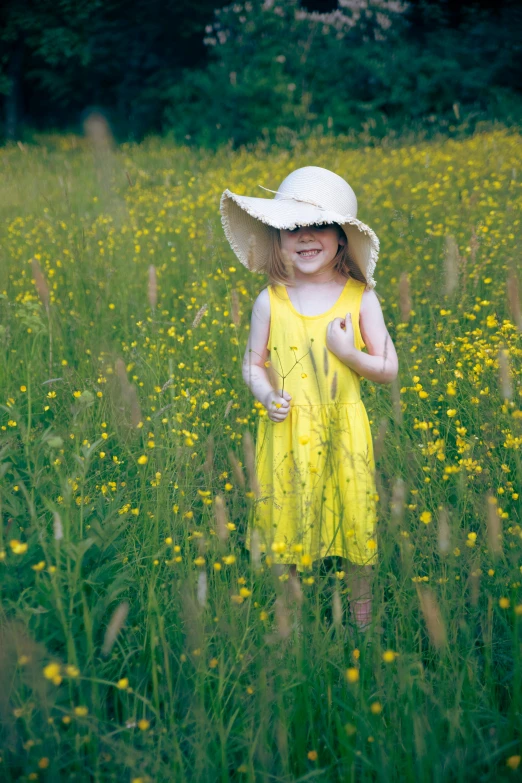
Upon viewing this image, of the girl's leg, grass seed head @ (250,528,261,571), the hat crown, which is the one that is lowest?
the girl's leg

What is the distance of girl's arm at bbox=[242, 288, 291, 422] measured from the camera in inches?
84.0

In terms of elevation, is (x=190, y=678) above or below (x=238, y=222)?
below

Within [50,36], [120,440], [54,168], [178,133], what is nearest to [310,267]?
[120,440]

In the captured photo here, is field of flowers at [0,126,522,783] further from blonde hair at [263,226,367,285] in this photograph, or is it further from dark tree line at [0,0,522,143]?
dark tree line at [0,0,522,143]

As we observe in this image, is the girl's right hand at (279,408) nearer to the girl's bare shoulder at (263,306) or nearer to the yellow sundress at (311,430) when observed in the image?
the yellow sundress at (311,430)

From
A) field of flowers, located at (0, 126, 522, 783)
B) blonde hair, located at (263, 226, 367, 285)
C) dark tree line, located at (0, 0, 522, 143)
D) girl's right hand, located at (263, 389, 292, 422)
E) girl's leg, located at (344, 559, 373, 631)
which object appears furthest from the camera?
dark tree line, located at (0, 0, 522, 143)

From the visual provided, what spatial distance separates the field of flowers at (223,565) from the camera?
1.41 m

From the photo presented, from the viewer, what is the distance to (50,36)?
17.6 metres

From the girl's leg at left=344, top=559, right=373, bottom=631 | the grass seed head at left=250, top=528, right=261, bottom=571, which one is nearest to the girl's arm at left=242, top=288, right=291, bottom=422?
the girl's leg at left=344, top=559, right=373, bottom=631

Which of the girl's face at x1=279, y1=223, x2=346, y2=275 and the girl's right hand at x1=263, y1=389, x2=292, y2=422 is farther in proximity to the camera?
the girl's face at x1=279, y1=223, x2=346, y2=275

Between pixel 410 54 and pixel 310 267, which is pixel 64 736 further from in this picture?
pixel 410 54

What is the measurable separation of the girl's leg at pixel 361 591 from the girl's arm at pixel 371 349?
22.1 inches

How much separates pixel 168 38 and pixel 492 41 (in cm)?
865

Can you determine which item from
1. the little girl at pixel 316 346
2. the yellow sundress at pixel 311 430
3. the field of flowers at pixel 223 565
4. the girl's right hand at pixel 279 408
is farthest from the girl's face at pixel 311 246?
the girl's right hand at pixel 279 408
